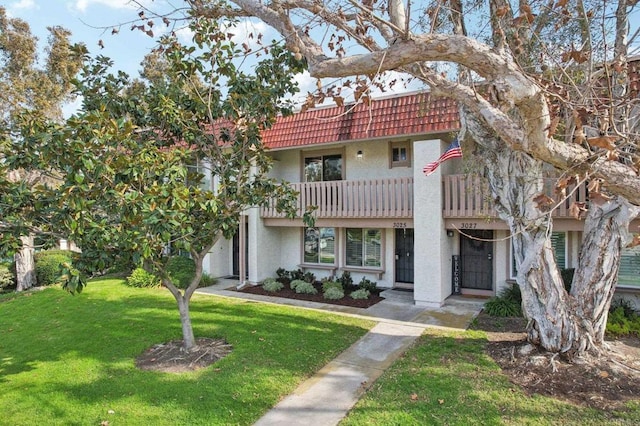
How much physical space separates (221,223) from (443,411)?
14.5 feet

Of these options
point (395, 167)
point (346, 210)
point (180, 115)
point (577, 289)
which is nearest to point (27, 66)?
point (180, 115)

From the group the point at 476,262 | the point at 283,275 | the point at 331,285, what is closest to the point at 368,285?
the point at 331,285

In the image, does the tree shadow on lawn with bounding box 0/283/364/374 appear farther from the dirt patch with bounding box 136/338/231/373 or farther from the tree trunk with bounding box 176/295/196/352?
the tree trunk with bounding box 176/295/196/352

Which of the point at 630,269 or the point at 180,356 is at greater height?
the point at 630,269

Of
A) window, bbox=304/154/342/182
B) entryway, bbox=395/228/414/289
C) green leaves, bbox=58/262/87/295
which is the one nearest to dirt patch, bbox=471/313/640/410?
entryway, bbox=395/228/414/289

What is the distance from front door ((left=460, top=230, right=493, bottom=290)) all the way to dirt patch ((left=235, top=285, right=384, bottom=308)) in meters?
2.91

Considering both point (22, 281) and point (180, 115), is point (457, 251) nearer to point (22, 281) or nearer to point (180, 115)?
point (180, 115)

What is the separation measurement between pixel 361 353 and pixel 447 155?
5080 mm

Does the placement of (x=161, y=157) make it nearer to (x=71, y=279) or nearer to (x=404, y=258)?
(x=71, y=279)

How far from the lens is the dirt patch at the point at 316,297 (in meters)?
11.1

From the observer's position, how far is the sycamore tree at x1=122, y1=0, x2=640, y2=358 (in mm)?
3402

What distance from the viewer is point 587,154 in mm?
3500

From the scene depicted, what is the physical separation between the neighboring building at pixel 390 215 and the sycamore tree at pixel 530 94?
195 cm

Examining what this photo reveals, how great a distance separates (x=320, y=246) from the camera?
14359mm
